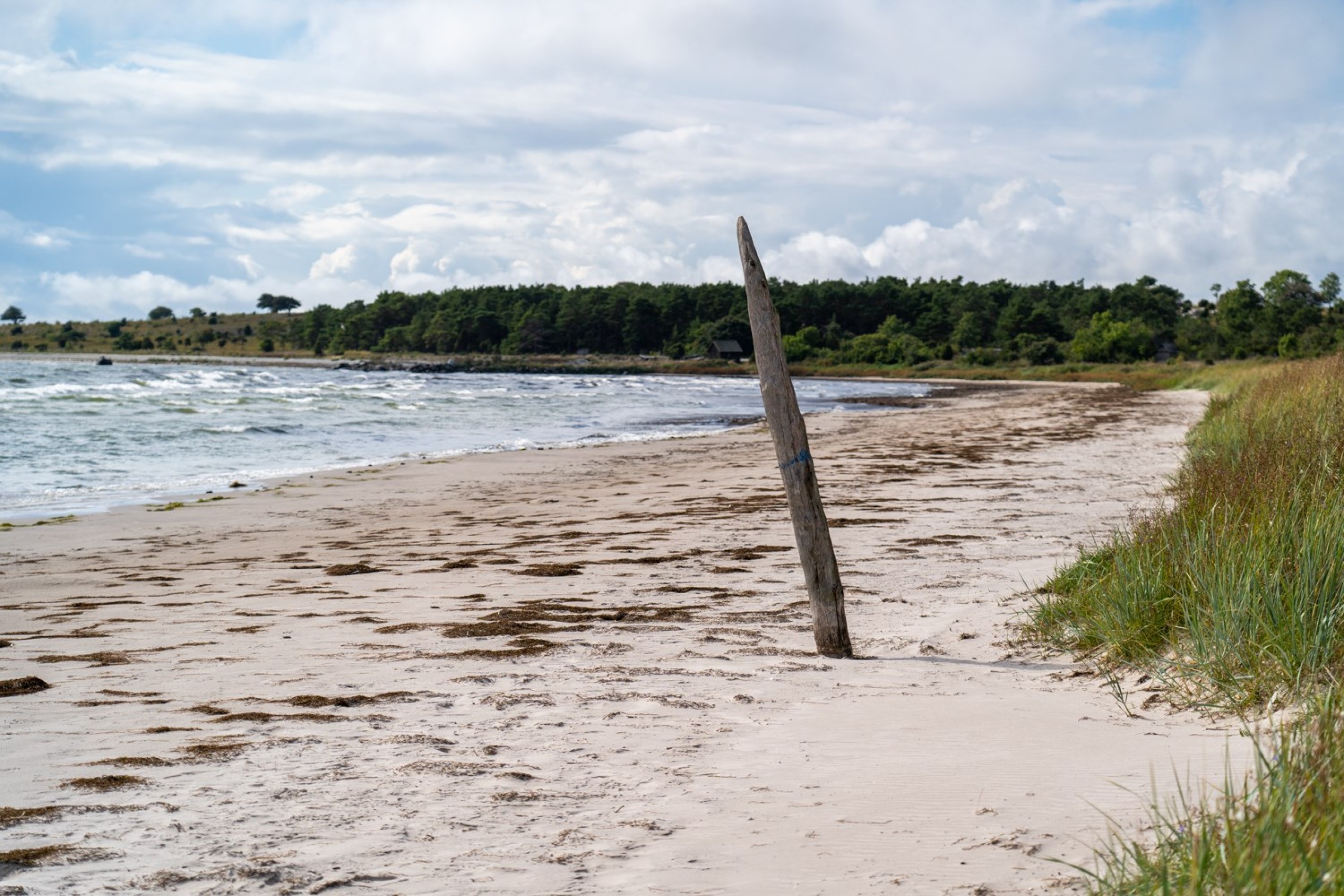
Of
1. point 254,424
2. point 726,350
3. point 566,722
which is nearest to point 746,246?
point 566,722

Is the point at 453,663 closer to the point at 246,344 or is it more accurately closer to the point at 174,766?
the point at 174,766

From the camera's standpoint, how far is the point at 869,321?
432 ft

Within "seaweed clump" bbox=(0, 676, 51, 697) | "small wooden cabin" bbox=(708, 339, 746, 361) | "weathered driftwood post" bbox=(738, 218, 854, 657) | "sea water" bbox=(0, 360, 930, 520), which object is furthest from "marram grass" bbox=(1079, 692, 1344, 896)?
"small wooden cabin" bbox=(708, 339, 746, 361)

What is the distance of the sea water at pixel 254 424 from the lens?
677 inches

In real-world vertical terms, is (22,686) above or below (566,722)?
below

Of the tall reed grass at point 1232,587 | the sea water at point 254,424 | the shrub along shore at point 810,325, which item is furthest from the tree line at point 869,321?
the tall reed grass at point 1232,587

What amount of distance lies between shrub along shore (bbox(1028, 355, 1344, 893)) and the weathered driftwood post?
3.39 feet

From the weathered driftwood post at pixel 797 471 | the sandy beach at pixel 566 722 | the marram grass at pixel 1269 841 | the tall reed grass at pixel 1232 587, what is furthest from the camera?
the weathered driftwood post at pixel 797 471

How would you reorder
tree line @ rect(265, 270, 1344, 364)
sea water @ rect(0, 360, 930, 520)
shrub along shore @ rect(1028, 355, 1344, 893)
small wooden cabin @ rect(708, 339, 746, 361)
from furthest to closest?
small wooden cabin @ rect(708, 339, 746, 361), tree line @ rect(265, 270, 1344, 364), sea water @ rect(0, 360, 930, 520), shrub along shore @ rect(1028, 355, 1344, 893)

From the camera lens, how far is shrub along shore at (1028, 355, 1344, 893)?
82.7 inches

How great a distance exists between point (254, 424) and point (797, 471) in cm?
2444

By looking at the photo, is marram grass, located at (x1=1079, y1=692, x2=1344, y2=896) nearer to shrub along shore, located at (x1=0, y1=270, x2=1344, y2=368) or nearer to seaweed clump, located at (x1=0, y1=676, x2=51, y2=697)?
seaweed clump, located at (x1=0, y1=676, x2=51, y2=697)

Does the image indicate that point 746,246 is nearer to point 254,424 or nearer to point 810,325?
point 254,424

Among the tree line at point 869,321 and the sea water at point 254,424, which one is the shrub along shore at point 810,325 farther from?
the sea water at point 254,424
